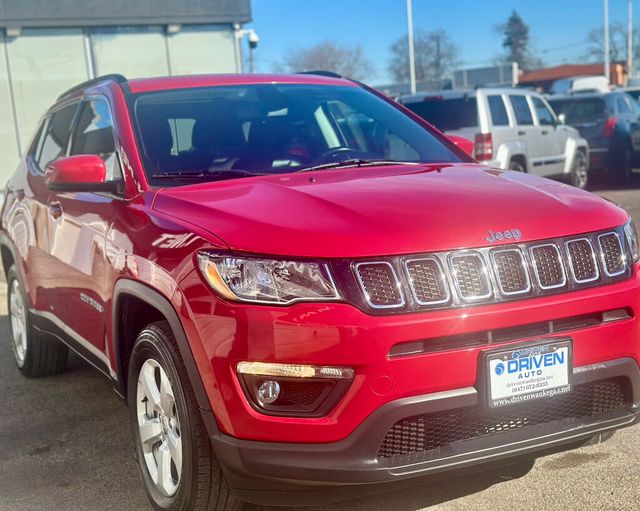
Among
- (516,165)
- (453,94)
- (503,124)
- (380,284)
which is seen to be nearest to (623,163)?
(516,165)

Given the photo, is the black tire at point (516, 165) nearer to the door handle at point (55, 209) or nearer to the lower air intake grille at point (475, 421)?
the door handle at point (55, 209)

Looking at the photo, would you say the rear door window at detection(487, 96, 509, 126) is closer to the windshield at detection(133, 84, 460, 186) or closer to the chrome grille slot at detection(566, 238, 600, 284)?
the windshield at detection(133, 84, 460, 186)

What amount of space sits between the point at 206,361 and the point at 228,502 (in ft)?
1.72

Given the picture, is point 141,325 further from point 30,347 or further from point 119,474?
point 30,347

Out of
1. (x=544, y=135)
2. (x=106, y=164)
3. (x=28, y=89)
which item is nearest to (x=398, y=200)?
(x=106, y=164)

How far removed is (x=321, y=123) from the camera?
14.0ft

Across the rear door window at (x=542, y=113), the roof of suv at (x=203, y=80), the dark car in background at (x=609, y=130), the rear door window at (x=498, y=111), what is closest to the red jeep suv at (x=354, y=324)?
the roof of suv at (x=203, y=80)

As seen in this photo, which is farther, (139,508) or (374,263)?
(139,508)

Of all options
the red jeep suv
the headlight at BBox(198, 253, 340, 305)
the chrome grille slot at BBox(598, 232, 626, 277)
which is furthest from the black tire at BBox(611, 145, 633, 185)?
the headlight at BBox(198, 253, 340, 305)

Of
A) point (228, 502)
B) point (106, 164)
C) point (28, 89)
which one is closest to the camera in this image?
point (228, 502)

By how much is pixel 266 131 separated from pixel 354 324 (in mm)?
1662

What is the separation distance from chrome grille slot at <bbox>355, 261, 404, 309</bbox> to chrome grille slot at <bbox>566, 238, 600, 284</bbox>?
640mm

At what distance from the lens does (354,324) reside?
8.48 ft

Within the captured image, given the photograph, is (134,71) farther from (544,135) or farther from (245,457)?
(245,457)
